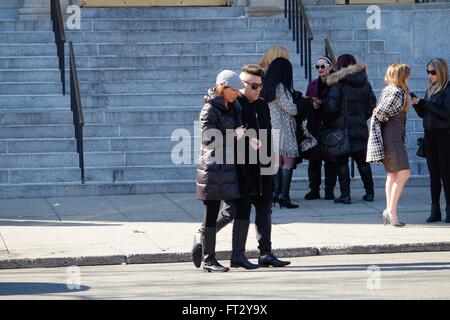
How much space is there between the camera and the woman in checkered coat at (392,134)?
44.2ft

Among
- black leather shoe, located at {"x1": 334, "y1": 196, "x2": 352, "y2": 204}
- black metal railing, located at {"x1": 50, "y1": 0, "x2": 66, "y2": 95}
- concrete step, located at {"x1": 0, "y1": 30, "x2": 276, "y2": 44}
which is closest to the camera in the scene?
black leather shoe, located at {"x1": 334, "y1": 196, "x2": 352, "y2": 204}

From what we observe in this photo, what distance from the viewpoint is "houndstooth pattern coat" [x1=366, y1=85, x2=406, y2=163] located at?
1343 cm

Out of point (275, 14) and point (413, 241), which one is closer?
point (413, 241)

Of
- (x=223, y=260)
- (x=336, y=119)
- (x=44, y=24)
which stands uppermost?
(x=44, y=24)

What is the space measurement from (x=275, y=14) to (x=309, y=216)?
748 cm

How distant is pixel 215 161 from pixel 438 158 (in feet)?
13.1

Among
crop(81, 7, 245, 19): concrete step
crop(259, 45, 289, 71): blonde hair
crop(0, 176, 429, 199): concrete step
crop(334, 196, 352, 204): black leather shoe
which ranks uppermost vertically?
crop(81, 7, 245, 19): concrete step

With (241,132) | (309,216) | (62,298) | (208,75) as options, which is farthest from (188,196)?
(62,298)

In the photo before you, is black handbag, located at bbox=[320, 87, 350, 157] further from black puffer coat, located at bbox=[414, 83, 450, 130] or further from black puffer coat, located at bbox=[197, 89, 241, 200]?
black puffer coat, located at bbox=[197, 89, 241, 200]

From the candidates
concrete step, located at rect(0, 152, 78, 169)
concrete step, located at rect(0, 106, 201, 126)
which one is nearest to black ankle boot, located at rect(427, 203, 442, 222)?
concrete step, located at rect(0, 106, 201, 126)

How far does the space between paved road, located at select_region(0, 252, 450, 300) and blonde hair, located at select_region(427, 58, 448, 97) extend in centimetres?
240

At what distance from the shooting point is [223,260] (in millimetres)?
12070

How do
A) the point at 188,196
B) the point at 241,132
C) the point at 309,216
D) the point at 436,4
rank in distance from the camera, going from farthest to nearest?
1. the point at 436,4
2. the point at 188,196
3. the point at 309,216
4. the point at 241,132

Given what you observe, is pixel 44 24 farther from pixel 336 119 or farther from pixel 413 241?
pixel 413 241
